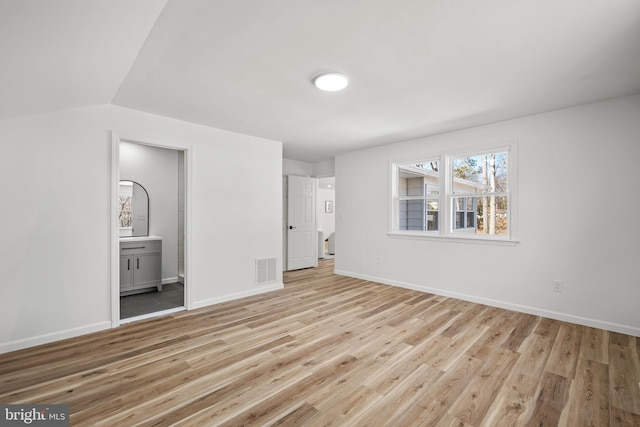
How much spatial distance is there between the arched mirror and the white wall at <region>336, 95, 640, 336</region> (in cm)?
492

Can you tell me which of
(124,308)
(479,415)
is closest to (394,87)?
(479,415)

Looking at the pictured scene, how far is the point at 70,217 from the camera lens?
2959mm

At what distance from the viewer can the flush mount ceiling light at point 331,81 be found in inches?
99.5

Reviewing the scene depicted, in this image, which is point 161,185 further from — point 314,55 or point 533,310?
point 533,310

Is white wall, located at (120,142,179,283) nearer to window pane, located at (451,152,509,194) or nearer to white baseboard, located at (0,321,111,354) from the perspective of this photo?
white baseboard, located at (0,321,111,354)

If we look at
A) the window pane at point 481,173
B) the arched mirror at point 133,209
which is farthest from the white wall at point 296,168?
the window pane at point 481,173

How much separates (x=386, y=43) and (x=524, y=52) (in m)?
1.10

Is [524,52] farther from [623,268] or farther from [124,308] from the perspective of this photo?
[124,308]

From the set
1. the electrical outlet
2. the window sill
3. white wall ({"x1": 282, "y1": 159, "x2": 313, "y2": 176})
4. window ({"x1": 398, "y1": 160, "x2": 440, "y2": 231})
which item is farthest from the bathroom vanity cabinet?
the electrical outlet

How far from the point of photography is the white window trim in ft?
12.4

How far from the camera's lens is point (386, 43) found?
6.81 ft

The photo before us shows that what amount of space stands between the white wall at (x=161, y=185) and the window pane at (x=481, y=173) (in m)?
4.97

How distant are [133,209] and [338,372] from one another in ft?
14.8

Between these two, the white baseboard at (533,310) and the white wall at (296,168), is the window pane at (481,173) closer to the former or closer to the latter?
the white baseboard at (533,310)
